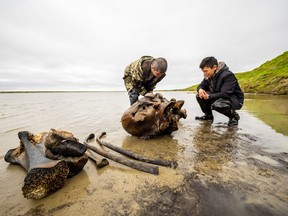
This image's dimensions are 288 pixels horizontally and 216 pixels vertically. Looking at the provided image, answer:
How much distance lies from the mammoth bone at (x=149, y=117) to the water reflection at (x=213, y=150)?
2.27ft

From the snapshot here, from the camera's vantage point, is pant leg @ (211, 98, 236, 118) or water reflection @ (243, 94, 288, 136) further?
pant leg @ (211, 98, 236, 118)

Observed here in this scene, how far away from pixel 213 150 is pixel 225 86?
7.86 feet

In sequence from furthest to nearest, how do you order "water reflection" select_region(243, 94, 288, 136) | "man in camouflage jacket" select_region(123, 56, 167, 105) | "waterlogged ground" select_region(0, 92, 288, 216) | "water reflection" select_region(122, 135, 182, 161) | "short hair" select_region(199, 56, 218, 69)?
1. "short hair" select_region(199, 56, 218, 69)
2. "water reflection" select_region(243, 94, 288, 136)
3. "man in camouflage jacket" select_region(123, 56, 167, 105)
4. "water reflection" select_region(122, 135, 182, 161)
5. "waterlogged ground" select_region(0, 92, 288, 216)

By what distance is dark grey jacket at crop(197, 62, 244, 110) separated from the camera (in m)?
4.25

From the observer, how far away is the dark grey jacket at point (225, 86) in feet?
14.0

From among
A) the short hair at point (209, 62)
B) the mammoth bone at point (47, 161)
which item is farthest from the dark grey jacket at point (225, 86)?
the mammoth bone at point (47, 161)

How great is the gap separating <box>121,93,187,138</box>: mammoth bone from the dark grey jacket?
180 cm

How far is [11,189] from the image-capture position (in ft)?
5.25

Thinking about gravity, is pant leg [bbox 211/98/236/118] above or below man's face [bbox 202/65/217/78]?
below

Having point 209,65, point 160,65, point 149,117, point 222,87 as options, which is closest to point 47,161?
point 149,117

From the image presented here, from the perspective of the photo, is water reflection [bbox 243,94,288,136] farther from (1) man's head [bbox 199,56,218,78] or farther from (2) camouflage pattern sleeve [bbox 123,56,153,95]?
(2) camouflage pattern sleeve [bbox 123,56,153,95]

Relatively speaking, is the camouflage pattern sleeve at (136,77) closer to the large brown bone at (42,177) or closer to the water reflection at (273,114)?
the large brown bone at (42,177)

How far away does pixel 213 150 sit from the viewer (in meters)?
2.52

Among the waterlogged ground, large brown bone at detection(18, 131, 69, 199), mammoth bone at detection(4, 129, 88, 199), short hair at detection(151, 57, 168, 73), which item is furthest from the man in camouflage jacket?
large brown bone at detection(18, 131, 69, 199)
